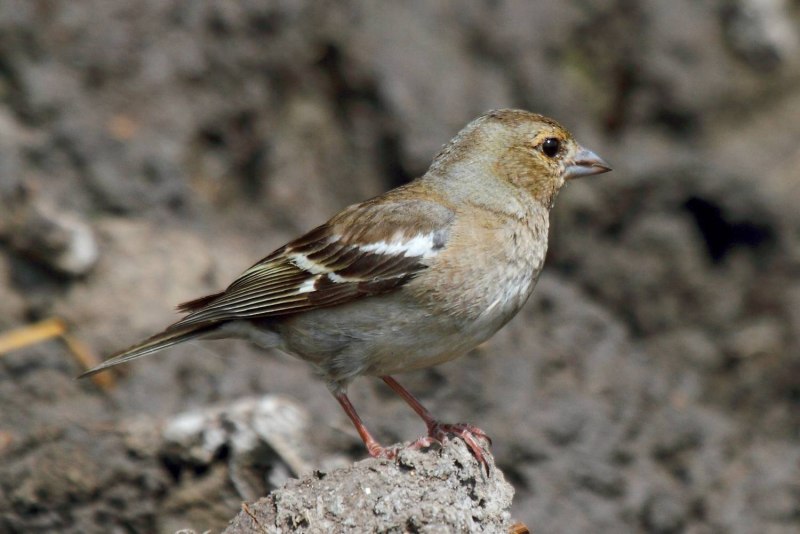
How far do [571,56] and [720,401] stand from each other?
9.30ft

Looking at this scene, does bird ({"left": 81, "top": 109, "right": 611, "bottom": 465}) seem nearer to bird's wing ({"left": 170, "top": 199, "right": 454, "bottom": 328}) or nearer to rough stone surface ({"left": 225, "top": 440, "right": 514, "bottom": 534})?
bird's wing ({"left": 170, "top": 199, "right": 454, "bottom": 328})

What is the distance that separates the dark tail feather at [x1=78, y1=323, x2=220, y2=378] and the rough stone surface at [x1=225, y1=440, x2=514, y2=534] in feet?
3.97

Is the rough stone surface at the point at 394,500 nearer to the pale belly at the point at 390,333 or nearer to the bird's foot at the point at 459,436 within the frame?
the bird's foot at the point at 459,436

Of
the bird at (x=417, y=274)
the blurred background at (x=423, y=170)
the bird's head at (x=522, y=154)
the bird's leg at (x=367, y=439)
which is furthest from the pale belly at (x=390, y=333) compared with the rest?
the blurred background at (x=423, y=170)

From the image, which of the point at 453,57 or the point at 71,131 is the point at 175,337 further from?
the point at 453,57

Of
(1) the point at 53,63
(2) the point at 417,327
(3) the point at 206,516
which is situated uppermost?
(1) the point at 53,63

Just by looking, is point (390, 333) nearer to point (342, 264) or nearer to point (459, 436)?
point (342, 264)

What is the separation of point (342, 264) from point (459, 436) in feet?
3.65

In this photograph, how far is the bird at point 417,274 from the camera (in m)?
4.83

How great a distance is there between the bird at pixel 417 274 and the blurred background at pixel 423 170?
0.86 metres

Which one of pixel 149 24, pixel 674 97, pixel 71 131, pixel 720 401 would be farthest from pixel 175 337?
→ pixel 674 97

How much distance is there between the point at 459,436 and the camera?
4461 millimetres

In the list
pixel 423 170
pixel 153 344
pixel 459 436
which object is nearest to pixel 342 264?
pixel 153 344

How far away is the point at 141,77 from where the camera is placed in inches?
304
